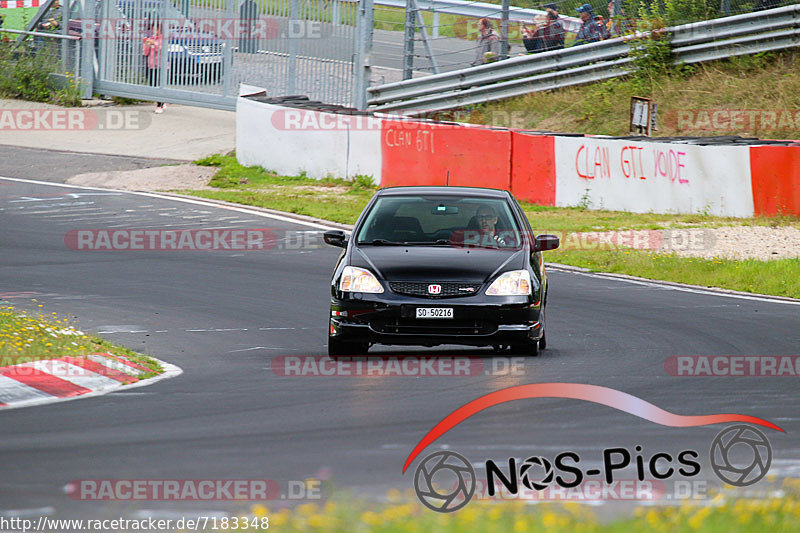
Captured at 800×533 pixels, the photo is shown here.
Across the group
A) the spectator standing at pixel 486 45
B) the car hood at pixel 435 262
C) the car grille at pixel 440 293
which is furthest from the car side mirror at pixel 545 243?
the spectator standing at pixel 486 45

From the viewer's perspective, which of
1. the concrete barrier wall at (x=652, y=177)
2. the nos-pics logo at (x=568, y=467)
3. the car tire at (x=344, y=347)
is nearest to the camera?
the nos-pics logo at (x=568, y=467)

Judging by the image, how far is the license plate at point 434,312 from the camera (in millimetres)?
9933

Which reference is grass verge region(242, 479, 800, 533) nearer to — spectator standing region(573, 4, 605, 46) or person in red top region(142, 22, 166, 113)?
spectator standing region(573, 4, 605, 46)

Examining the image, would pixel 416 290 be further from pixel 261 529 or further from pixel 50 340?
pixel 261 529

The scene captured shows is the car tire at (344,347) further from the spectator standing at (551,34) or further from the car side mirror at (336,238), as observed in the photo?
the spectator standing at (551,34)

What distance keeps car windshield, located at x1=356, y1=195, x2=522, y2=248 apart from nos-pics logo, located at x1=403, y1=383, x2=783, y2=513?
3415 mm

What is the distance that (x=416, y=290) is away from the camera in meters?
10.0

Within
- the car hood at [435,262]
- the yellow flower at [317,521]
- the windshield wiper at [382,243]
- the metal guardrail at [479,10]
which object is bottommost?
the yellow flower at [317,521]

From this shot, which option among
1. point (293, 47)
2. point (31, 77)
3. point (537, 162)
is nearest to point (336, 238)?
point (537, 162)

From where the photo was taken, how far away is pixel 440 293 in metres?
10.0

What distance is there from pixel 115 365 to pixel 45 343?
→ 77 cm

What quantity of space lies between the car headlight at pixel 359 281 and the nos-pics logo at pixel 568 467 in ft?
8.36

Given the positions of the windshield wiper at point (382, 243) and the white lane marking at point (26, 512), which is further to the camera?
the windshield wiper at point (382, 243)

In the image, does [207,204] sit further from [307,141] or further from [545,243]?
[545,243]
